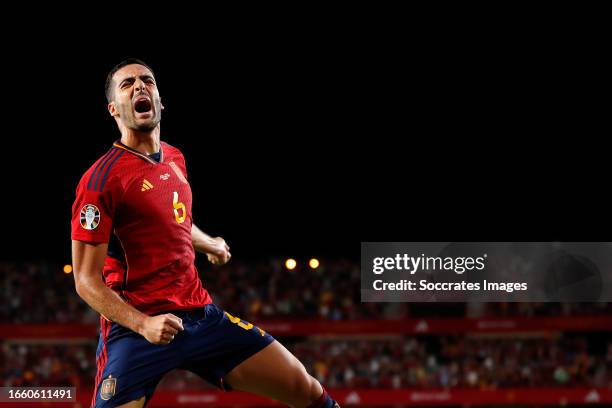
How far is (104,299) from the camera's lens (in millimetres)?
3080

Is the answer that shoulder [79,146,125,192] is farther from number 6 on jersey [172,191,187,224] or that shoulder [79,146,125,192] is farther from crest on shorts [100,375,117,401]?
crest on shorts [100,375,117,401]

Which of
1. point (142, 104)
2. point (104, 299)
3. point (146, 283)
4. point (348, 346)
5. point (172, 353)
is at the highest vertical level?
point (348, 346)

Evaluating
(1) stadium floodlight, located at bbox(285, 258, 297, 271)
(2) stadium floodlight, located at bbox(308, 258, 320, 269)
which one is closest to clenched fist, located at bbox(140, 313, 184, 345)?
(1) stadium floodlight, located at bbox(285, 258, 297, 271)

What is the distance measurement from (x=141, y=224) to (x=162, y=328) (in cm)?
49

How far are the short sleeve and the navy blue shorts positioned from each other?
393 millimetres

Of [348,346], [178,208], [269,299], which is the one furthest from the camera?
[269,299]

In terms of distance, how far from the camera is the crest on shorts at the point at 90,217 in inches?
122

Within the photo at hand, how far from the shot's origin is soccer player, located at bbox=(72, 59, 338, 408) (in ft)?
10.2

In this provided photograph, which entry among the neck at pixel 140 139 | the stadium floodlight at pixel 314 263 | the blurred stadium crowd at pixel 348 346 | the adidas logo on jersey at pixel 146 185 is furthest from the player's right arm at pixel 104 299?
the stadium floodlight at pixel 314 263

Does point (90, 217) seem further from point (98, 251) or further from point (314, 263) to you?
point (314, 263)

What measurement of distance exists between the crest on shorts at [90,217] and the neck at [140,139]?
0.40 metres

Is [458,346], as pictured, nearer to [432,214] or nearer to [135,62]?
[432,214]

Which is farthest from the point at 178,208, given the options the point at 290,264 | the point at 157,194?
the point at 290,264

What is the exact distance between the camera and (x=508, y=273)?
43.6ft
